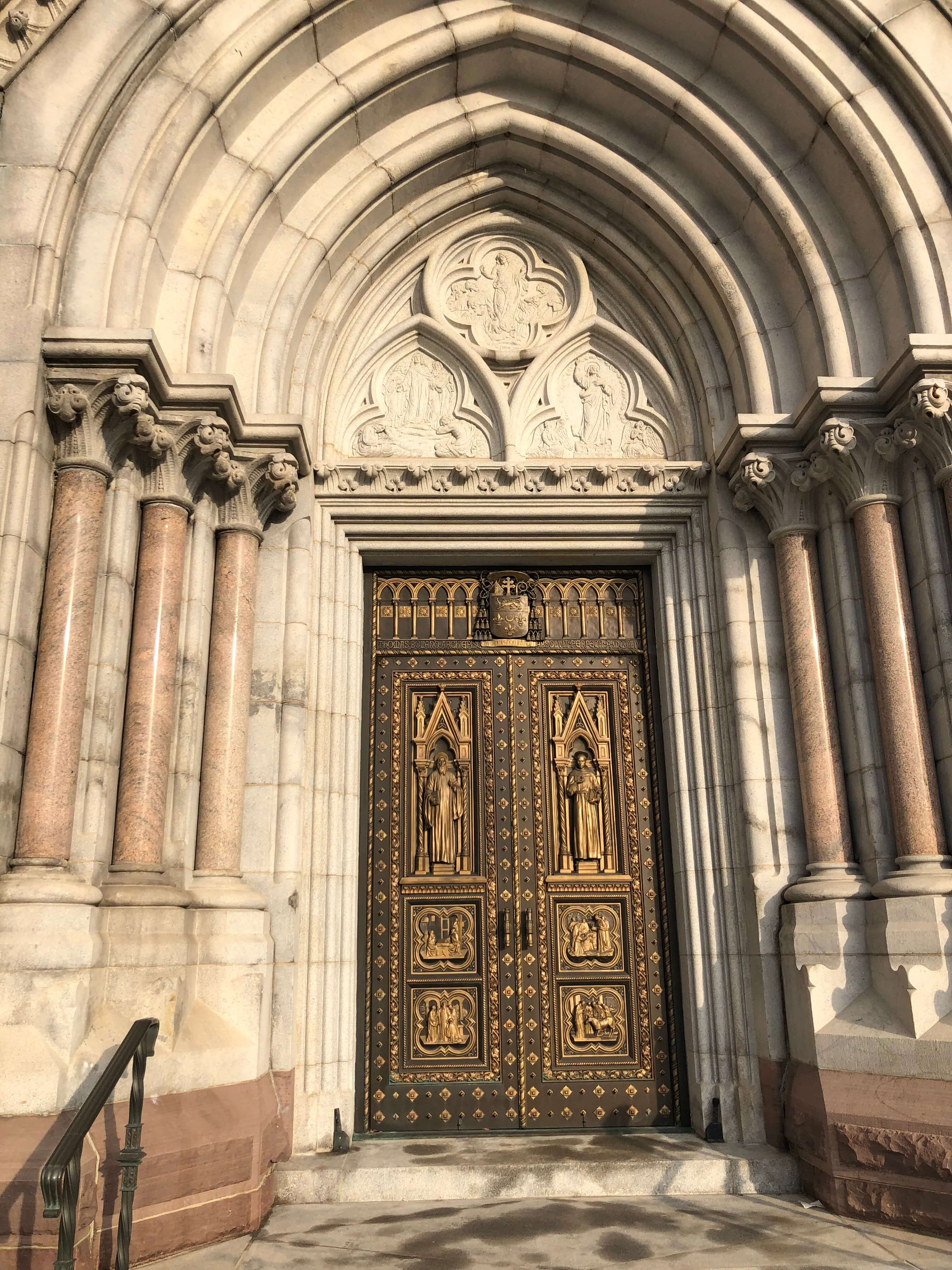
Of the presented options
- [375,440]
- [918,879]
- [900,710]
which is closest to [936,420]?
[900,710]

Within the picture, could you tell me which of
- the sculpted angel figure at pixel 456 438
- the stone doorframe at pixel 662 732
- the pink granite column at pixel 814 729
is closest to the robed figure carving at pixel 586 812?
the stone doorframe at pixel 662 732

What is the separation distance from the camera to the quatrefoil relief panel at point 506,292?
271 inches

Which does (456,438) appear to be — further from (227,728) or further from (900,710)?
(900,710)

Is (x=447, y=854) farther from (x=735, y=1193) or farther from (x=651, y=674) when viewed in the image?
(x=735, y=1193)

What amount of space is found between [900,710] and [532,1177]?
297 centimetres

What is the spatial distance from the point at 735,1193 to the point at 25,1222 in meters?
3.20

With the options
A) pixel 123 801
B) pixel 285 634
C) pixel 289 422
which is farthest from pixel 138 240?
pixel 123 801

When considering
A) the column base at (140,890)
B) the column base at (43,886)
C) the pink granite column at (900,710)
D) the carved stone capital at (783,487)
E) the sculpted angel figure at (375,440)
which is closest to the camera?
the column base at (43,886)

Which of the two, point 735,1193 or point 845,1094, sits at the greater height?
point 845,1094

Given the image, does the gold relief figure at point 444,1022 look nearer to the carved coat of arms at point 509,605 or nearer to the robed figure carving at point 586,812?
the robed figure carving at point 586,812

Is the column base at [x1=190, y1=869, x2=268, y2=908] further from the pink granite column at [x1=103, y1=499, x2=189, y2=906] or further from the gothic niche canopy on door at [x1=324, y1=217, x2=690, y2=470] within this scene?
the gothic niche canopy on door at [x1=324, y1=217, x2=690, y2=470]

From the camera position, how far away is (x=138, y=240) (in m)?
5.20

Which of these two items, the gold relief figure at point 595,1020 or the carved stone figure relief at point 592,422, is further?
the carved stone figure relief at point 592,422

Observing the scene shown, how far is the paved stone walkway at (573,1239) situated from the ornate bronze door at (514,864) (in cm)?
104
